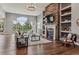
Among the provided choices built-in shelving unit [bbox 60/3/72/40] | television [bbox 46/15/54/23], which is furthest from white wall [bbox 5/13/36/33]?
built-in shelving unit [bbox 60/3/72/40]

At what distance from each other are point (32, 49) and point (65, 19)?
3.54 feet

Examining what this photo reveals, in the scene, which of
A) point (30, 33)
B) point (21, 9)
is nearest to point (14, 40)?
point (30, 33)

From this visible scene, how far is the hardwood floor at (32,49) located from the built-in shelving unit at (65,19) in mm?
326

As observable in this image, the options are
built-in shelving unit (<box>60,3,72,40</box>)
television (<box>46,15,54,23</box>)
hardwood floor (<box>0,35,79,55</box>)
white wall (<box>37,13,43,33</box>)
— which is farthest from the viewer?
television (<box>46,15,54,23</box>)

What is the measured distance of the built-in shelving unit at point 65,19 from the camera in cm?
334

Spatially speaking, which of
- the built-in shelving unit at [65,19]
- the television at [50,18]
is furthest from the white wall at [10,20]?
the built-in shelving unit at [65,19]

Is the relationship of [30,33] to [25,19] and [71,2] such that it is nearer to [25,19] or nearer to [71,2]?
[25,19]

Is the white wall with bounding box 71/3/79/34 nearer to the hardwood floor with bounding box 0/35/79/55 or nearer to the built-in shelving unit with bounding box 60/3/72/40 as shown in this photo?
the built-in shelving unit with bounding box 60/3/72/40

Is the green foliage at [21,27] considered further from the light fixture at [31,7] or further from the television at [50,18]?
the television at [50,18]

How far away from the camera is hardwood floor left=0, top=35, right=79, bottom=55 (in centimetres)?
323

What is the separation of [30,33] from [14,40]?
42 centimetres

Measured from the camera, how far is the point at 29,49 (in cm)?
331

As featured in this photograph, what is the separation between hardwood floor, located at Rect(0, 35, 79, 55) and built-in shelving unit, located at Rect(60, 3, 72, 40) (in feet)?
1.07

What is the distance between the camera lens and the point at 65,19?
341 centimetres
